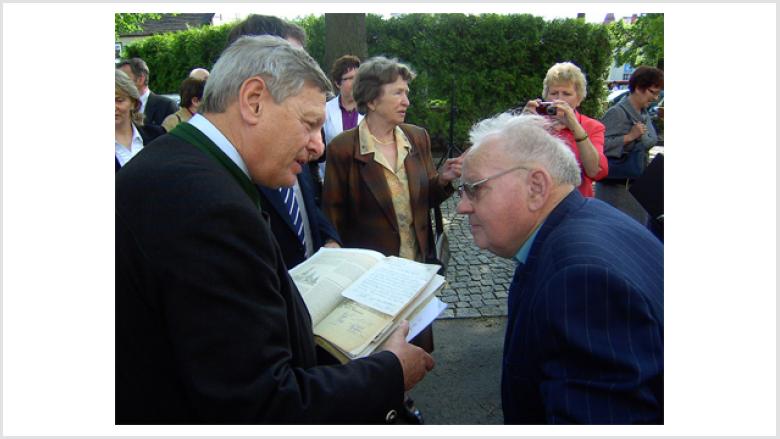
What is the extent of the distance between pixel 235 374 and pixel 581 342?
82cm

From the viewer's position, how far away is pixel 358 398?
137cm

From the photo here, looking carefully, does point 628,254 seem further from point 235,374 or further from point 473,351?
point 473,351

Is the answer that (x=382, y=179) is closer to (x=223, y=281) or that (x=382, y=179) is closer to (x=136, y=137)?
(x=136, y=137)

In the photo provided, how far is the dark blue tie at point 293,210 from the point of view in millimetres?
2490

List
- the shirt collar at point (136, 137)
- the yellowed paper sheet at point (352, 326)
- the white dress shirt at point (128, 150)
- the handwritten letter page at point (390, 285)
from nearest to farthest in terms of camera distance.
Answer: the yellowed paper sheet at point (352, 326) → the handwritten letter page at point (390, 285) → the white dress shirt at point (128, 150) → the shirt collar at point (136, 137)

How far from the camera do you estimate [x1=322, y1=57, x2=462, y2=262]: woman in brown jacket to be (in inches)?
123

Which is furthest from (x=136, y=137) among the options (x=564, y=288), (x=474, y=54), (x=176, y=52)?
(x=176, y=52)

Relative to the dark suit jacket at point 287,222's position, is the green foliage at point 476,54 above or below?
above

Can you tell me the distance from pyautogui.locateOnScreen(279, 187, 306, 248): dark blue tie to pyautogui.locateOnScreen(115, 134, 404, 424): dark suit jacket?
1.19m

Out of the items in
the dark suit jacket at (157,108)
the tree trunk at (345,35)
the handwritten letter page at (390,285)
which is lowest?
the handwritten letter page at (390,285)

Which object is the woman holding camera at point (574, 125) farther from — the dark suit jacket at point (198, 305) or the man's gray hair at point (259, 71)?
the dark suit jacket at point (198, 305)

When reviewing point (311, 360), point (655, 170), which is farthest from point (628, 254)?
point (655, 170)

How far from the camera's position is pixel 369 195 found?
3.13m

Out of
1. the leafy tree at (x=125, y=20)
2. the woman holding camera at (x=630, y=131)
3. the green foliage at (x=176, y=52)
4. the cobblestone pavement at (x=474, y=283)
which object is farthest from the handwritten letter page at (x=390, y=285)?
the green foliage at (x=176, y=52)
